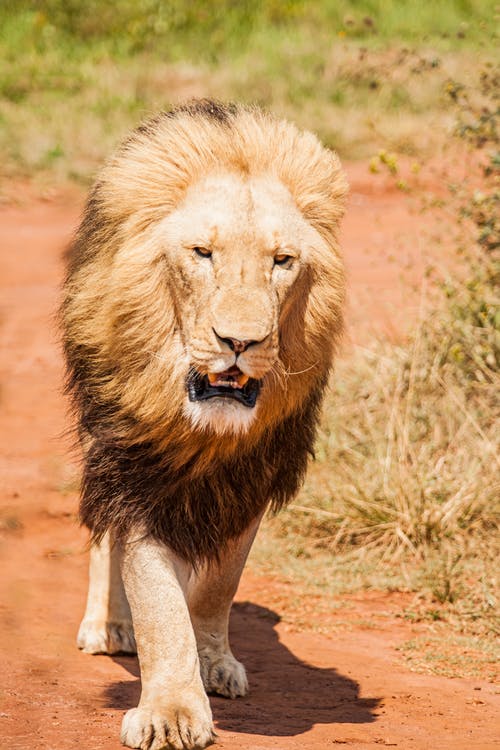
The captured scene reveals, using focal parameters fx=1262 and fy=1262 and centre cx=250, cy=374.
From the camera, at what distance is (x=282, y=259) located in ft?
11.8

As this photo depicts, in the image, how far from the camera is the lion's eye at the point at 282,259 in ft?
11.8

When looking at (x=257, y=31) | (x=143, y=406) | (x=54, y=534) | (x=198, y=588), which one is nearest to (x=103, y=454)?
(x=143, y=406)

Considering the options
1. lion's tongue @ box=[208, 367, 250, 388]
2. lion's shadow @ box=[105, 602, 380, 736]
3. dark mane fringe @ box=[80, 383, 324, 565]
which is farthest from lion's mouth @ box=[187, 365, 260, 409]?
lion's shadow @ box=[105, 602, 380, 736]

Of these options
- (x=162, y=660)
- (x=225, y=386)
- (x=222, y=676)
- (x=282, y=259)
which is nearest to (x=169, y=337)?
(x=225, y=386)

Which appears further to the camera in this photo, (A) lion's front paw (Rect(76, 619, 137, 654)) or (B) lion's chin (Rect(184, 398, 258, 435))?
(A) lion's front paw (Rect(76, 619, 137, 654))

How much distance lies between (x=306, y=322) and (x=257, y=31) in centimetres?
1371

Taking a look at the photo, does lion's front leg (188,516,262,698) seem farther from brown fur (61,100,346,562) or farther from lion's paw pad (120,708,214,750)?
lion's paw pad (120,708,214,750)

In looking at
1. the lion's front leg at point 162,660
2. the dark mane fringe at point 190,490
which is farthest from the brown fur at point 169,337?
the lion's front leg at point 162,660

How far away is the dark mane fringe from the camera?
12.3 ft

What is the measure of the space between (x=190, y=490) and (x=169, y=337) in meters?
0.53

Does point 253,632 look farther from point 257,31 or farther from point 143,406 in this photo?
point 257,31

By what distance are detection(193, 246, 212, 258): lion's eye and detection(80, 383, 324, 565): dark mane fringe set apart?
61cm

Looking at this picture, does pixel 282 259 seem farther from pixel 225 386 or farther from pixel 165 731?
pixel 165 731

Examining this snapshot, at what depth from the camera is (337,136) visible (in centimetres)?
1304
